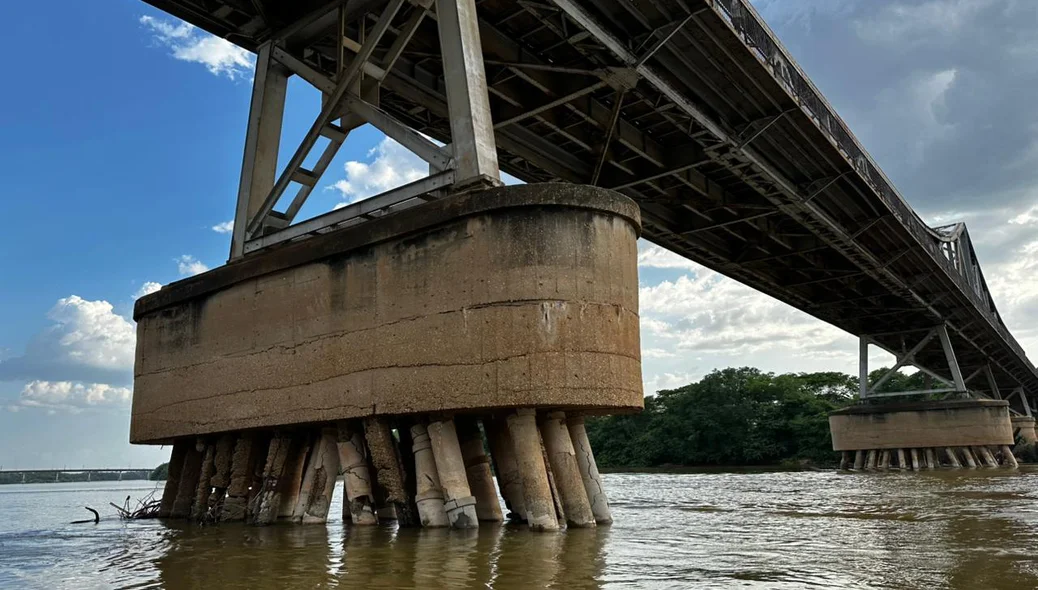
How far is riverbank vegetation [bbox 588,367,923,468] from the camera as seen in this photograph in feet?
252

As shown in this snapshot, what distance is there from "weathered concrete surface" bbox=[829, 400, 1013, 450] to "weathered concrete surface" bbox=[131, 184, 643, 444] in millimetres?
38913

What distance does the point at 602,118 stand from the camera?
19.1m

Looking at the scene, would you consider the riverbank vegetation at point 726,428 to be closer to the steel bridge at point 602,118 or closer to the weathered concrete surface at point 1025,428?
the weathered concrete surface at point 1025,428

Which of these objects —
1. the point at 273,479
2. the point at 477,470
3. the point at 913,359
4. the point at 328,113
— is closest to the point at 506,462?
the point at 477,470

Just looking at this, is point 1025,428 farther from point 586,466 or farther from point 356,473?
point 356,473

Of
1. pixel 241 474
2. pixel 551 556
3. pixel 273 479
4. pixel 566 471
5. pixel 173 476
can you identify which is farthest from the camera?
pixel 173 476

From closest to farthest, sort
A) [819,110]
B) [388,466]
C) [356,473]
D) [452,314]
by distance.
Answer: [452,314] < [388,466] < [356,473] < [819,110]

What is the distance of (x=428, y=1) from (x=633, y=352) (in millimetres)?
5346

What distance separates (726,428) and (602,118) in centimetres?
6526

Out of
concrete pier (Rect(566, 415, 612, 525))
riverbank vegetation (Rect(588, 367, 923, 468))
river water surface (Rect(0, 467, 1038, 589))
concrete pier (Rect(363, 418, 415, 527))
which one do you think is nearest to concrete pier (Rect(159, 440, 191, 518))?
river water surface (Rect(0, 467, 1038, 589))

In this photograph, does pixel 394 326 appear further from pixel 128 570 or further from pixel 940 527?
pixel 940 527

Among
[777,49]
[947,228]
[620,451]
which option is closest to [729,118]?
[777,49]

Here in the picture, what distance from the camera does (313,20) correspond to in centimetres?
1214

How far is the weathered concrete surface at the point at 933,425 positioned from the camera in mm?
41688
